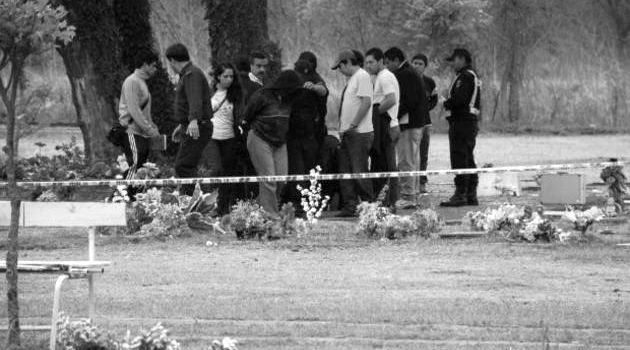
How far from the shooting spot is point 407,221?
50.1 feet

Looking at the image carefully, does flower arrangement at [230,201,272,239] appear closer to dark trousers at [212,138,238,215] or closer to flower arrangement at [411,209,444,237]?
flower arrangement at [411,209,444,237]

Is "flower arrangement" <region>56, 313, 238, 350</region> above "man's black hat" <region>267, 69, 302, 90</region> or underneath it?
underneath

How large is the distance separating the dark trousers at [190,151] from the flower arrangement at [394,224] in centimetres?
221

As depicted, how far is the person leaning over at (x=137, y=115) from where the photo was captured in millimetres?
17156

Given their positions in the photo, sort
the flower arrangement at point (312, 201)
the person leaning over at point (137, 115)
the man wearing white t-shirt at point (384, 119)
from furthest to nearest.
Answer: the man wearing white t-shirt at point (384, 119) < the person leaning over at point (137, 115) < the flower arrangement at point (312, 201)

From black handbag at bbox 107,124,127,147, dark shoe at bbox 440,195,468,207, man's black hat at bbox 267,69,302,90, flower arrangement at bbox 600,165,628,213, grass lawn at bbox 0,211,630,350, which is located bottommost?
grass lawn at bbox 0,211,630,350

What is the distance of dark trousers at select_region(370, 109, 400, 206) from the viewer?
18.1m

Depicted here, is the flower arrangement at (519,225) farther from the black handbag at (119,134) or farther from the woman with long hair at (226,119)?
the black handbag at (119,134)

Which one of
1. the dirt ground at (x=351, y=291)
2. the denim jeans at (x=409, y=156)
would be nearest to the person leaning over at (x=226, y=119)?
the dirt ground at (x=351, y=291)

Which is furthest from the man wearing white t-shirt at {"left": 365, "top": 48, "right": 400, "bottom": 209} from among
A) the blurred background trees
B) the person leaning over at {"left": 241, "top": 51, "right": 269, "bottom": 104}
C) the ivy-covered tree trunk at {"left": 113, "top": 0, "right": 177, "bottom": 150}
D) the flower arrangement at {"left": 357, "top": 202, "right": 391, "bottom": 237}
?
the blurred background trees

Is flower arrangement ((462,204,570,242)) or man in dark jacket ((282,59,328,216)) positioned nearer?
flower arrangement ((462,204,570,242))

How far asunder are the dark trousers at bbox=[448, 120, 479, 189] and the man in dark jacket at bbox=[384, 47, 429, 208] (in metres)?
0.44

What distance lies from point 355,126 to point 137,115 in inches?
100

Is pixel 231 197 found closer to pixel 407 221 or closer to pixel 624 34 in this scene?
pixel 407 221
